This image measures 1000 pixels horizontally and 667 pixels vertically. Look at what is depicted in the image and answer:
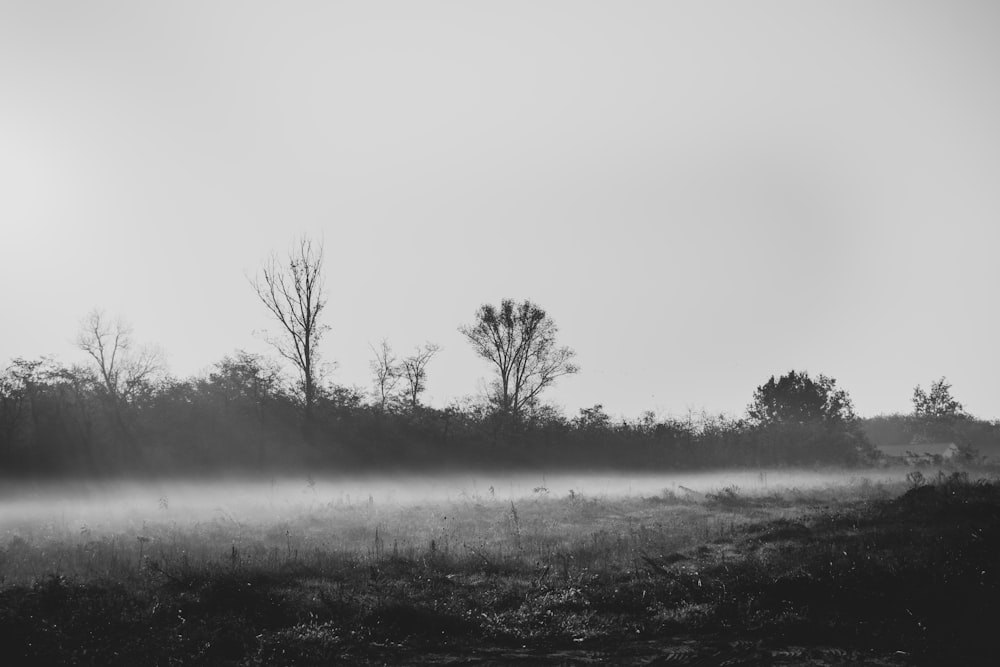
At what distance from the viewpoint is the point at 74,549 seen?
14.6 meters

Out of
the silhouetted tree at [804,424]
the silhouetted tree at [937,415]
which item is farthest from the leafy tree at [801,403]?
the silhouetted tree at [937,415]

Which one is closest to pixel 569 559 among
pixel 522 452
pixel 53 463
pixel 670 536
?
pixel 670 536

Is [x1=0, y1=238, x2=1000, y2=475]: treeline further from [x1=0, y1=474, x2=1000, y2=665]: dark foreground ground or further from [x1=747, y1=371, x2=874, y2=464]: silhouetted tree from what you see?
[x1=0, y1=474, x2=1000, y2=665]: dark foreground ground

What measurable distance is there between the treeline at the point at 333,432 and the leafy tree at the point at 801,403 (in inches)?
4.1

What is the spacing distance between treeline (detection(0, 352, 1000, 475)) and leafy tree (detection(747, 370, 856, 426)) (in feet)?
0.34

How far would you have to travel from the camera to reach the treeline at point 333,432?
30.7m

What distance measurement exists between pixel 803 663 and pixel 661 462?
1473 inches

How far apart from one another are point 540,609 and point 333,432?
29825 millimetres

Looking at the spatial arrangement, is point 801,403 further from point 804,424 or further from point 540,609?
point 540,609

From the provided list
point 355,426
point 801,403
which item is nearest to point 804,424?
point 801,403

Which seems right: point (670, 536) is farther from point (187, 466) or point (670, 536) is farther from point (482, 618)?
point (187, 466)

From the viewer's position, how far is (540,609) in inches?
401

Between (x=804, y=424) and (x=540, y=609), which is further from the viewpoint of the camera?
(x=804, y=424)

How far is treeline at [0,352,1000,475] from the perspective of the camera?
30.7 metres
